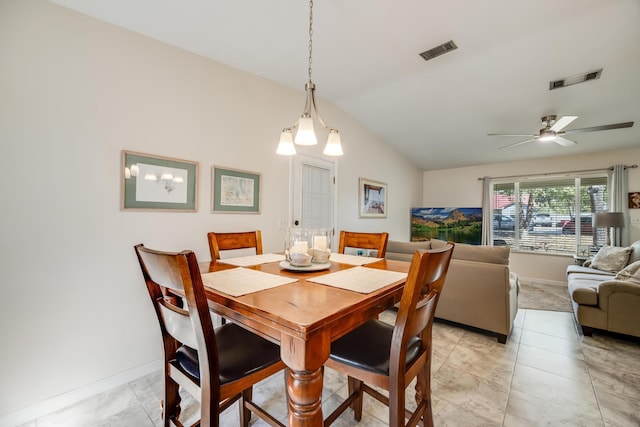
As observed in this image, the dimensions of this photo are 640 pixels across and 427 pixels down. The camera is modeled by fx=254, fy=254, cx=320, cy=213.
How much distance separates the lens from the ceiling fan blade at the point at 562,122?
106 inches

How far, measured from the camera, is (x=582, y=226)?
4559 mm

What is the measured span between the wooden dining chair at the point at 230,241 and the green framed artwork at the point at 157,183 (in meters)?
0.42

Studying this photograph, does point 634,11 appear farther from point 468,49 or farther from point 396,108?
point 396,108

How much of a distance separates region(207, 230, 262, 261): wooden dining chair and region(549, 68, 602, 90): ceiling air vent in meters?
3.53

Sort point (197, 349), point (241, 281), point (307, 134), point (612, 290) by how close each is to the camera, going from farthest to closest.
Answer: point (612, 290) < point (307, 134) < point (241, 281) < point (197, 349)

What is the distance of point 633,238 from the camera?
400cm

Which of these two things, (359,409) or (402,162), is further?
(402,162)

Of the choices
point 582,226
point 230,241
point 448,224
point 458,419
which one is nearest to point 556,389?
point 458,419

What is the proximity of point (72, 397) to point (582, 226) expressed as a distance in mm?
7018

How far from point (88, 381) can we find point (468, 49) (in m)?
4.11

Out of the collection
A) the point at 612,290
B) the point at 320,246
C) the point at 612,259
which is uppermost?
the point at 320,246

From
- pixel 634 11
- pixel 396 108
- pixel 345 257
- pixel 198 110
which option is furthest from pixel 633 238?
pixel 198 110

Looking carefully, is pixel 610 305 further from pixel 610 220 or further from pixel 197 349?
pixel 197 349

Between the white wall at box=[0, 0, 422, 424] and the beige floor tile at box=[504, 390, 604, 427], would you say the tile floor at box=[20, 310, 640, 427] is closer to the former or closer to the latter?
the beige floor tile at box=[504, 390, 604, 427]
